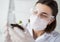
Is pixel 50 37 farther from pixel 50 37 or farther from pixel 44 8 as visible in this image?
pixel 44 8

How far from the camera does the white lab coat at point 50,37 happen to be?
1165mm

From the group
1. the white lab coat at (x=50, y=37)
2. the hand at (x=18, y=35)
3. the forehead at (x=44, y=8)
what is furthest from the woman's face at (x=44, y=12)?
the hand at (x=18, y=35)

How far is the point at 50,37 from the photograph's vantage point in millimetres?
1175

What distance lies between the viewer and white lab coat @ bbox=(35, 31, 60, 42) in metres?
1.17

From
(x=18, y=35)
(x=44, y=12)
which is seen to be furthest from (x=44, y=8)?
(x=18, y=35)

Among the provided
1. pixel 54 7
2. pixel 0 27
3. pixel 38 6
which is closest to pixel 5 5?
pixel 0 27

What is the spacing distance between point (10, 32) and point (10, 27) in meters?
0.05

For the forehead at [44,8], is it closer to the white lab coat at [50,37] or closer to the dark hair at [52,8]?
the dark hair at [52,8]

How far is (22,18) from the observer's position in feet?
4.28

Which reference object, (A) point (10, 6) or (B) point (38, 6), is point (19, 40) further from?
(A) point (10, 6)

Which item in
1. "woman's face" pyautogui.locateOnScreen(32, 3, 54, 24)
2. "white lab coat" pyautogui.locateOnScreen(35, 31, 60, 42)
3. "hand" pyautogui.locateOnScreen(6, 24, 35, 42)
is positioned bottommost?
"white lab coat" pyautogui.locateOnScreen(35, 31, 60, 42)

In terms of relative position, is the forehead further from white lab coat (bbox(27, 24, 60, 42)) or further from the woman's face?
white lab coat (bbox(27, 24, 60, 42))

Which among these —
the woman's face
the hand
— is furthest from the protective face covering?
the hand

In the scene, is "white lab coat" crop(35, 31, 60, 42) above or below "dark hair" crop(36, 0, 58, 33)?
below
